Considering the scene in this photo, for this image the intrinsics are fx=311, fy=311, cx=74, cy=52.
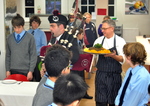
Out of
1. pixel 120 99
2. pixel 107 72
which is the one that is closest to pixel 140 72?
pixel 120 99

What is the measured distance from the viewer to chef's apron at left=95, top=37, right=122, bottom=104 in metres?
3.89

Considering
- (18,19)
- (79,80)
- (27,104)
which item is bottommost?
(27,104)

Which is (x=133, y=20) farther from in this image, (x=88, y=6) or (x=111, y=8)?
(x=88, y=6)

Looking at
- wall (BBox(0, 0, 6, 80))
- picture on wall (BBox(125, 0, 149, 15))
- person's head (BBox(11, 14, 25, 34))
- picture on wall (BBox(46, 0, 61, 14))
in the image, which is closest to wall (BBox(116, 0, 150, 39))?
picture on wall (BBox(125, 0, 149, 15))

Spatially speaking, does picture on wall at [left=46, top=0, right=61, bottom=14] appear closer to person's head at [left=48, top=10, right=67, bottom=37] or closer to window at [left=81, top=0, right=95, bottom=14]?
window at [left=81, top=0, right=95, bottom=14]

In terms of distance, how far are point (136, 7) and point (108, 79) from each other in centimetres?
1005

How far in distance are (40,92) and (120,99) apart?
4.36 feet

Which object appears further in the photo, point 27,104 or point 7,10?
point 7,10

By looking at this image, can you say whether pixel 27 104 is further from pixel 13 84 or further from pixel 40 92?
pixel 40 92

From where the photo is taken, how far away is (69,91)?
1.49m

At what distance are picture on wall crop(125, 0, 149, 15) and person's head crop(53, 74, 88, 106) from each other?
12159mm

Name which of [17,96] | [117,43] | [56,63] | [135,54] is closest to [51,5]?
[117,43]

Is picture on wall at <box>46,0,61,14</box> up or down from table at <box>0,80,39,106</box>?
up

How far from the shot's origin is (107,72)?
3.91 metres
